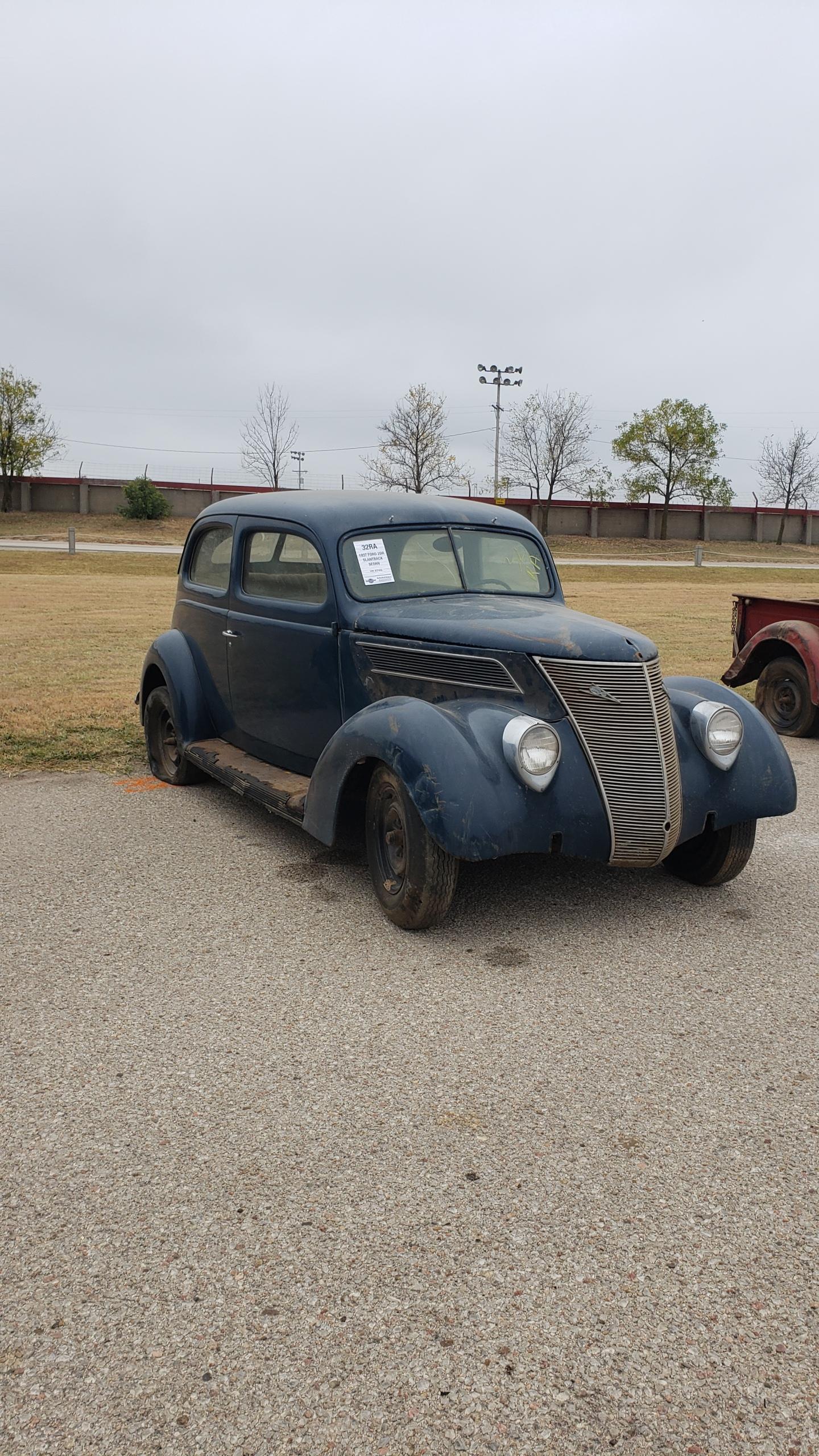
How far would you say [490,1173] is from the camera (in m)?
2.63

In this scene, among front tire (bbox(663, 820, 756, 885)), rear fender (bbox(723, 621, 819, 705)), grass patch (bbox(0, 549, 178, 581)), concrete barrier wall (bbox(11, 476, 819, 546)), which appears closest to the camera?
front tire (bbox(663, 820, 756, 885))

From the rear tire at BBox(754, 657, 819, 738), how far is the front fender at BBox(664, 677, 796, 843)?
396 centimetres

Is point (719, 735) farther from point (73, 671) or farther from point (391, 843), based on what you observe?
point (73, 671)

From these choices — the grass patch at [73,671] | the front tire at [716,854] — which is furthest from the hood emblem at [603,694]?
the grass patch at [73,671]

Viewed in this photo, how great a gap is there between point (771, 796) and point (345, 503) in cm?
245

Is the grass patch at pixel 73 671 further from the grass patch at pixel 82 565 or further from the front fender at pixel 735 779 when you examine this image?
the grass patch at pixel 82 565

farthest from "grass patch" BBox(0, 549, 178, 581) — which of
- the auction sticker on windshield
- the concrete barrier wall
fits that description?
the concrete barrier wall

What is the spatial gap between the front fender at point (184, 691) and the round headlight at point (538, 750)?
9.20 ft

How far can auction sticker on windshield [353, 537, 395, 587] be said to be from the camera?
4.96 m

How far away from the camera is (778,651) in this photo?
8555mm

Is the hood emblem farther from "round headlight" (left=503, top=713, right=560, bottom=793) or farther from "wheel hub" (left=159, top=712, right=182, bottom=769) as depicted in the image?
"wheel hub" (left=159, top=712, right=182, bottom=769)

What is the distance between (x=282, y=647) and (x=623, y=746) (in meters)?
1.94

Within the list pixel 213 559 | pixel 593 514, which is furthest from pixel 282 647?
pixel 593 514

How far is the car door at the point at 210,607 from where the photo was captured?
5.96m
